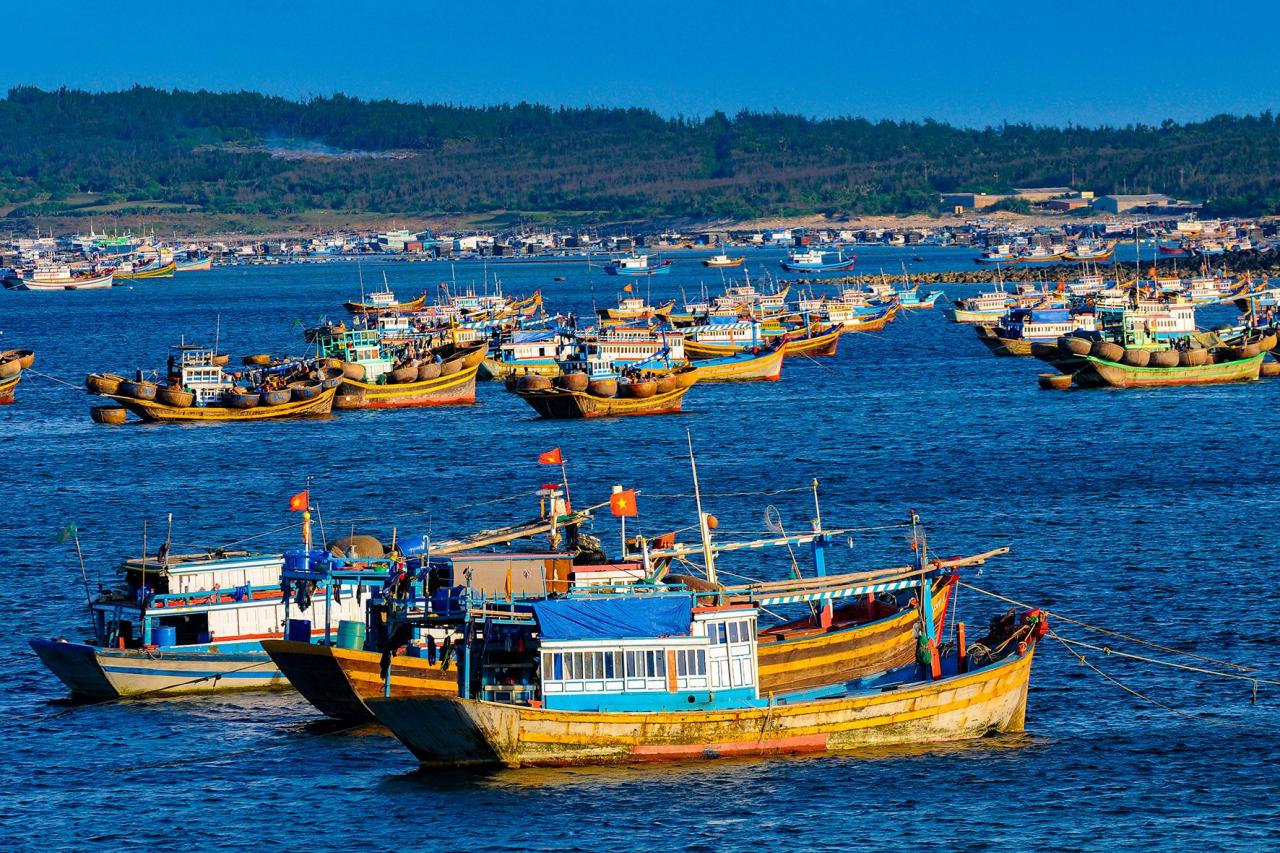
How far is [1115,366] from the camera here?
108 m

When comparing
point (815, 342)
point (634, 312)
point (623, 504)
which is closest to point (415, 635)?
point (623, 504)

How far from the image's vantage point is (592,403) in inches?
3949

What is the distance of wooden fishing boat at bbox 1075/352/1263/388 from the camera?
354 ft

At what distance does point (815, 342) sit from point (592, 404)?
1681 inches

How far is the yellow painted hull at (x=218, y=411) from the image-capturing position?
102 m

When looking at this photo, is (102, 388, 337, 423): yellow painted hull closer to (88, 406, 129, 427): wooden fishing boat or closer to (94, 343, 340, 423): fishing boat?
(94, 343, 340, 423): fishing boat

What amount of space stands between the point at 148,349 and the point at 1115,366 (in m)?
82.2

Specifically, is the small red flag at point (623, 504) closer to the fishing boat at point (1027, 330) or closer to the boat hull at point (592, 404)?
the boat hull at point (592, 404)

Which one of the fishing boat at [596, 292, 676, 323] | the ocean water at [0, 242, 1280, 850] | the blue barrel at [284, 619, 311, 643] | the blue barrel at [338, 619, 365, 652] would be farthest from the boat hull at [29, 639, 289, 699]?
the fishing boat at [596, 292, 676, 323]

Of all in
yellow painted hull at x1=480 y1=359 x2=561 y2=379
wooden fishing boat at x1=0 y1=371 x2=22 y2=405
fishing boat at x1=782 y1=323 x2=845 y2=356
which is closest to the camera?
yellow painted hull at x1=480 y1=359 x2=561 y2=379

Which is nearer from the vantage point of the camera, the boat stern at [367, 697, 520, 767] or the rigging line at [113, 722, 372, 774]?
the boat stern at [367, 697, 520, 767]

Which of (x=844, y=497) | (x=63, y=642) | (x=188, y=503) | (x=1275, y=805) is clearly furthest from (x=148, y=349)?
(x=1275, y=805)

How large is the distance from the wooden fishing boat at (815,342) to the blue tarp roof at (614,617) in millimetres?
100916

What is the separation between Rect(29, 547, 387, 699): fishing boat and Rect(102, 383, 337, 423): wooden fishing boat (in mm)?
56608
